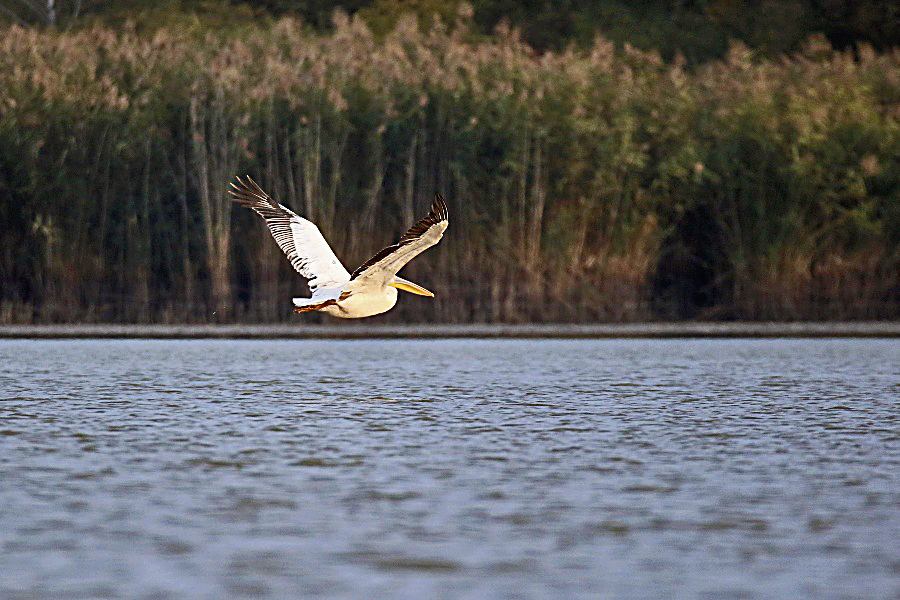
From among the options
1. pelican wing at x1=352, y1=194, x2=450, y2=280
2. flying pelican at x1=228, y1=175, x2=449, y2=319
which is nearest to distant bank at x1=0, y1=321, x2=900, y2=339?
flying pelican at x1=228, y1=175, x2=449, y2=319

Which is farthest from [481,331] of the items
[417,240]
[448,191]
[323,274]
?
[417,240]

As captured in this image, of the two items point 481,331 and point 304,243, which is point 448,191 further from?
point 304,243

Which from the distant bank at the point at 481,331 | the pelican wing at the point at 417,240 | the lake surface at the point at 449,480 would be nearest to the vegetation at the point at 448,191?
the distant bank at the point at 481,331

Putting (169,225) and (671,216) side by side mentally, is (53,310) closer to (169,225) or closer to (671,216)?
(169,225)

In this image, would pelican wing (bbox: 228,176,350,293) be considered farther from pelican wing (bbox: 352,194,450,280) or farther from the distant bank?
the distant bank

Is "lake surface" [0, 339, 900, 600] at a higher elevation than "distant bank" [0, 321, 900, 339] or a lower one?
lower

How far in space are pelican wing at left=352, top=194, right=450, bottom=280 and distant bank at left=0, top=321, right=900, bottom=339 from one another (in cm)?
594

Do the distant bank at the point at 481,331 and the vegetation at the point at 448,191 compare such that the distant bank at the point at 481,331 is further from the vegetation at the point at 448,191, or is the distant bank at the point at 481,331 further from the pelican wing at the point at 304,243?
the pelican wing at the point at 304,243

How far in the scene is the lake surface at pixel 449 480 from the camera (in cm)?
635

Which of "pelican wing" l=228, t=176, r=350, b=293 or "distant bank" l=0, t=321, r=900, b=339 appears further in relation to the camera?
"distant bank" l=0, t=321, r=900, b=339

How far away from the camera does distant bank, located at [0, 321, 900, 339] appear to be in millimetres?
18766

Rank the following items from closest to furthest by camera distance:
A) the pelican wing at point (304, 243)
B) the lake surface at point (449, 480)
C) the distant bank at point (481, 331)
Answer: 1. the lake surface at point (449, 480)
2. the pelican wing at point (304, 243)
3. the distant bank at point (481, 331)

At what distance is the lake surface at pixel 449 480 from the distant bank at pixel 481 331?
3.08 m

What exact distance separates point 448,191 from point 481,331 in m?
1.64
